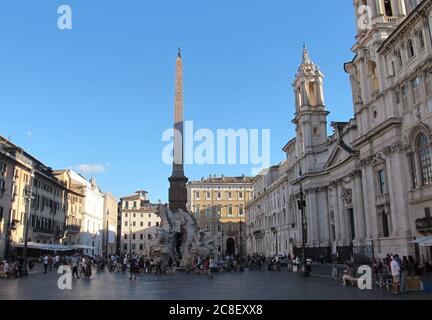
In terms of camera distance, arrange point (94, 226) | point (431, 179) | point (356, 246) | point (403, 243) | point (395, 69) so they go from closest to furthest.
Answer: point (431, 179) < point (403, 243) < point (395, 69) < point (356, 246) < point (94, 226)

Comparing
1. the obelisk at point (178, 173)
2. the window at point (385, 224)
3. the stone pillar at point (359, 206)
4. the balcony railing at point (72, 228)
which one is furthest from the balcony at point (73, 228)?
the window at point (385, 224)

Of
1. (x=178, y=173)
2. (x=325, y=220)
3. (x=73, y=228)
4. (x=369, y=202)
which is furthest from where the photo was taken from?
(x=73, y=228)

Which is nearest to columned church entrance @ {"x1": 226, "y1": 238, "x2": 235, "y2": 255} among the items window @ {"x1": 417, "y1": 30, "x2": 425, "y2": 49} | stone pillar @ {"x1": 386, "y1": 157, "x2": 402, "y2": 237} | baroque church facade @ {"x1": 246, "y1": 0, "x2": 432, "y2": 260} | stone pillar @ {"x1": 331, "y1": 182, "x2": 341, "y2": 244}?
baroque church facade @ {"x1": 246, "y1": 0, "x2": 432, "y2": 260}

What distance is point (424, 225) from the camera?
2712 centimetres

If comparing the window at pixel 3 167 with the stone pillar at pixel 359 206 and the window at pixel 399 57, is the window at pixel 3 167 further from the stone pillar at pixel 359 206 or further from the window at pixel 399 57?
the window at pixel 399 57

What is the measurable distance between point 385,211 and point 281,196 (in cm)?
3358

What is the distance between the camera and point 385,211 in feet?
110

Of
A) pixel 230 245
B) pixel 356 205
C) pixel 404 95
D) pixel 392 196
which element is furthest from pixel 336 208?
pixel 230 245

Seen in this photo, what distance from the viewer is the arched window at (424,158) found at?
27.6 m

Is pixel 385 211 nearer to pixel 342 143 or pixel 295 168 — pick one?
pixel 342 143

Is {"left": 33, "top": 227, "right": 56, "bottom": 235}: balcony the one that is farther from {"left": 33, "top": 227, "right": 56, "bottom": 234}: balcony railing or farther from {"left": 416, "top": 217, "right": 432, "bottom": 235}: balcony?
{"left": 416, "top": 217, "right": 432, "bottom": 235}: balcony

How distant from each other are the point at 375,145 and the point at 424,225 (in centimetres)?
879

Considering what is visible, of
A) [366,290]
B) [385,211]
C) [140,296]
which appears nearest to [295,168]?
[385,211]

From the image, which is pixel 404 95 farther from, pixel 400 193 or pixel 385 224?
pixel 385 224
